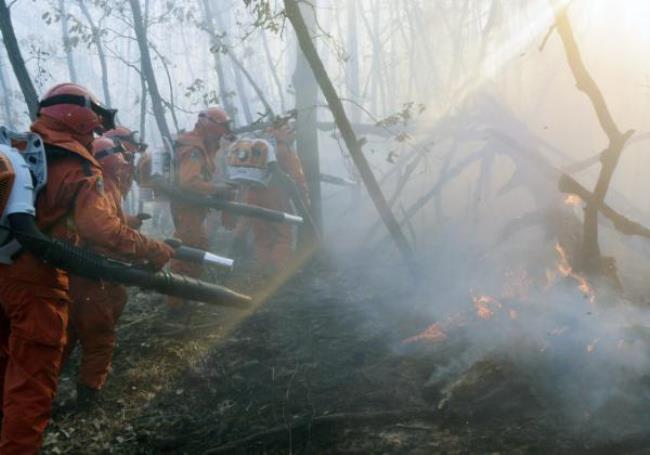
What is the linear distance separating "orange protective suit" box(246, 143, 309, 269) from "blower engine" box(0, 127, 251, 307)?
3734 millimetres

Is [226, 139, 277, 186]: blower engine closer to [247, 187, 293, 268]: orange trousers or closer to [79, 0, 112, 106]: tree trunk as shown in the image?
[247, 187, 293, 268]: orange trousers

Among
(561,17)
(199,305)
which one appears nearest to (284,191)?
(199,305)

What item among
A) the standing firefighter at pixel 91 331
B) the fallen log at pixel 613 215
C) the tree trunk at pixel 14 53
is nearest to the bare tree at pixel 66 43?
the tree trunk at pixel 14 53

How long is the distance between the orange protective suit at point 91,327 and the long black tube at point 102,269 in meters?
0.59

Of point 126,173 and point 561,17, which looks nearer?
point 561,17

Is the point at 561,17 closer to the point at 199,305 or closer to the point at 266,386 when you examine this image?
the point at 266,386

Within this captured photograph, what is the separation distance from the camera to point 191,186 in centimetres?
574

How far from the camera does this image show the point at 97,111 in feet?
11.1

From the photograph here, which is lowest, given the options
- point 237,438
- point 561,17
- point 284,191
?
point 237,438

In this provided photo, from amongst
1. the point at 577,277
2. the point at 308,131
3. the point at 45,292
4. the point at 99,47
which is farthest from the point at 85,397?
the point at 99,47

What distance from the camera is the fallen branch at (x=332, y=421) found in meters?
3.32

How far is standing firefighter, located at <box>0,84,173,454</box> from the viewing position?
279 cm

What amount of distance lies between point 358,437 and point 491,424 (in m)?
0.87

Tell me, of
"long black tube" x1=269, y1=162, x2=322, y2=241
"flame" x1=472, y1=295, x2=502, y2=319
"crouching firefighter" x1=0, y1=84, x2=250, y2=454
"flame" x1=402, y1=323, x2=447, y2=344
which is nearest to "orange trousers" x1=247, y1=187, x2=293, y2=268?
"long black tube" x1=269, y1=162, x2=322, y2=241
